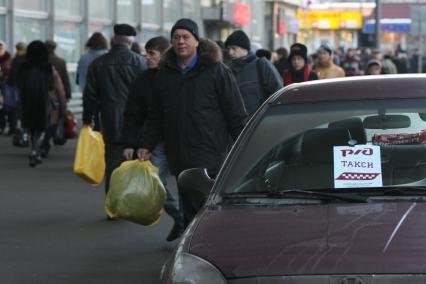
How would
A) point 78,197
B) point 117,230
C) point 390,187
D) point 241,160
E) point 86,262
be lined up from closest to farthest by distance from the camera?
point 390,187 → point 241,160 → point 86,262 → point 117,230 → point 78,197

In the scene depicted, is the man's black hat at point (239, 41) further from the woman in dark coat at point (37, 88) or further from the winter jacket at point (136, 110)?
the woman in dark coat at point (37, 88)

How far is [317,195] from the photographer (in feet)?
16.8

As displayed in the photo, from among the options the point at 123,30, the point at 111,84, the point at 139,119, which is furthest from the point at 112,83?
the point at 139,119

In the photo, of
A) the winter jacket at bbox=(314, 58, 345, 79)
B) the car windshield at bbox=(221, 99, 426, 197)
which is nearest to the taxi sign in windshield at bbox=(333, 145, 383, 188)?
the car windshield at bbox=(221, 99, 426, 197)

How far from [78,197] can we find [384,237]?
801 cm

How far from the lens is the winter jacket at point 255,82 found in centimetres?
1083

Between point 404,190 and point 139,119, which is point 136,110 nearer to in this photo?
point 139,119

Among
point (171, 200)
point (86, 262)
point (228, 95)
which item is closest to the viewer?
point (228, 95)

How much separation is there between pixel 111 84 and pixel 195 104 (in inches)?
123

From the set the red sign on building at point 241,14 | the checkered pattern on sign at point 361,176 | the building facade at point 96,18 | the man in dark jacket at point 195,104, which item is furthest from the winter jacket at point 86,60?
the red sign on building at point 241,14

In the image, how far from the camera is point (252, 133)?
570 centimetres

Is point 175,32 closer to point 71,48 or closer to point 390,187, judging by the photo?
point 390,187

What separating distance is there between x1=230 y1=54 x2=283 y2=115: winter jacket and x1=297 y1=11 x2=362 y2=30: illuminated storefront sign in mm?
56652

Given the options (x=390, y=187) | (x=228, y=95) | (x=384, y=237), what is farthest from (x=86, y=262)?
(x=384, y=237)
